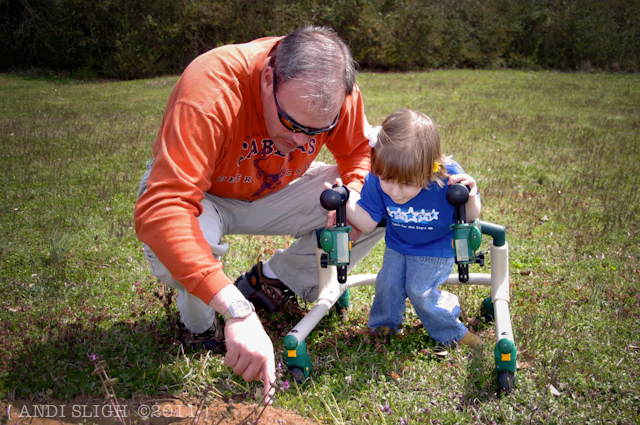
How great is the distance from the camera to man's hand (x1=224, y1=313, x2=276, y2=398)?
2.02m

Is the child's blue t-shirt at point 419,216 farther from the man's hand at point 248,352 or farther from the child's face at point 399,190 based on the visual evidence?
the man's hand at point 248,352

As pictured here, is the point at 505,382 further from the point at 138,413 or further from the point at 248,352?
the point at 138,413

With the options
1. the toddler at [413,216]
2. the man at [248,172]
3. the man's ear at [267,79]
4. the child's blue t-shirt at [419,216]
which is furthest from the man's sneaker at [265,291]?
the man's ear at [267,79]

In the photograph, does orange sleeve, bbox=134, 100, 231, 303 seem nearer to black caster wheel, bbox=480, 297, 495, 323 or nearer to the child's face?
the child's face

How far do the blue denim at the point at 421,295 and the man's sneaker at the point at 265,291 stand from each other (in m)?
0.66

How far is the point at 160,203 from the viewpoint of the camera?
226cm

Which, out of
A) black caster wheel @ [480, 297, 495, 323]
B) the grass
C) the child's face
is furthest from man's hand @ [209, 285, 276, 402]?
black caster wheel @ [480, 297, 495, 323]

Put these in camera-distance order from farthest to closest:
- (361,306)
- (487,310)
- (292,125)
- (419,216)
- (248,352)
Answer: (361,306) → (487,310) → (419,216) → (292,125) → (248,352)

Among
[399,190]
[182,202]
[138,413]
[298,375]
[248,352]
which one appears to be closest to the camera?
[248,352]

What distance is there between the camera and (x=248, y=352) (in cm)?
201

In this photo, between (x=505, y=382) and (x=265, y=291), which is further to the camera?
(x=265, y=291)

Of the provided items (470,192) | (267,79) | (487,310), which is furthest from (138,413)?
(487,310)

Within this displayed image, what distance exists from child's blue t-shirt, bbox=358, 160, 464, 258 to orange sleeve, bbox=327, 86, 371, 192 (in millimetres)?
213

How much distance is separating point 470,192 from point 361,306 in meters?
1.35
